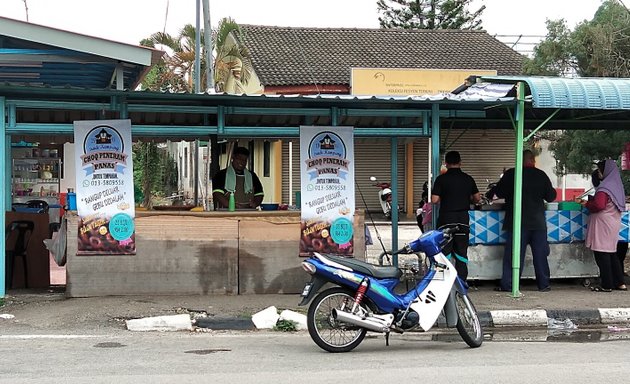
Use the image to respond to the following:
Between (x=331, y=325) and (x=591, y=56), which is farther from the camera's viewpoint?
(x=591, y=56)

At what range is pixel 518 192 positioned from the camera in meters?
10.2

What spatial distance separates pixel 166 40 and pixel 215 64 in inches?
69.8

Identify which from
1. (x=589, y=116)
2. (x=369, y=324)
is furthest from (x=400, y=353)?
(x=589, y=116)

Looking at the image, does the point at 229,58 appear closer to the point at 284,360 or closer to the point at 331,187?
the point at 331,187

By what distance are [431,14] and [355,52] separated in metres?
16.4

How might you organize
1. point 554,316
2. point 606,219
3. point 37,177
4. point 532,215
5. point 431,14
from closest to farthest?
point 554,316 < point 532,215 < point 606,219 < point 37,177 < point 431,14

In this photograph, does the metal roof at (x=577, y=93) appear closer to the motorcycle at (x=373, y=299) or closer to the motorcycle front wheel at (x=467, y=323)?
the motorcycle at (x=373, y=299)

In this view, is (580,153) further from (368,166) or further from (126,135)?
(368,166)

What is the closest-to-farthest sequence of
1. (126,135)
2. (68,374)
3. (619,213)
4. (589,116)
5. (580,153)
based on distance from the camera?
(68,374), (126,135), (619,213), (589,116), (580,153)

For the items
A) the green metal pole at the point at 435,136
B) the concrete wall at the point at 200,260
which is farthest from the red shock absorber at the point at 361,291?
the green metal pole at the point at 435,136

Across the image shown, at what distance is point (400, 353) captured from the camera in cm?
752

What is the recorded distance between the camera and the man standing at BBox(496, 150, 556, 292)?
1072cm

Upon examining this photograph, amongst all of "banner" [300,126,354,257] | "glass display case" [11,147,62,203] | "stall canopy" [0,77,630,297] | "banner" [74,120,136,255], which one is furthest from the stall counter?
"glass display case" [11,147,62,203]

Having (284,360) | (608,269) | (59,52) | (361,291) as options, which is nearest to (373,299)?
(361,291)
